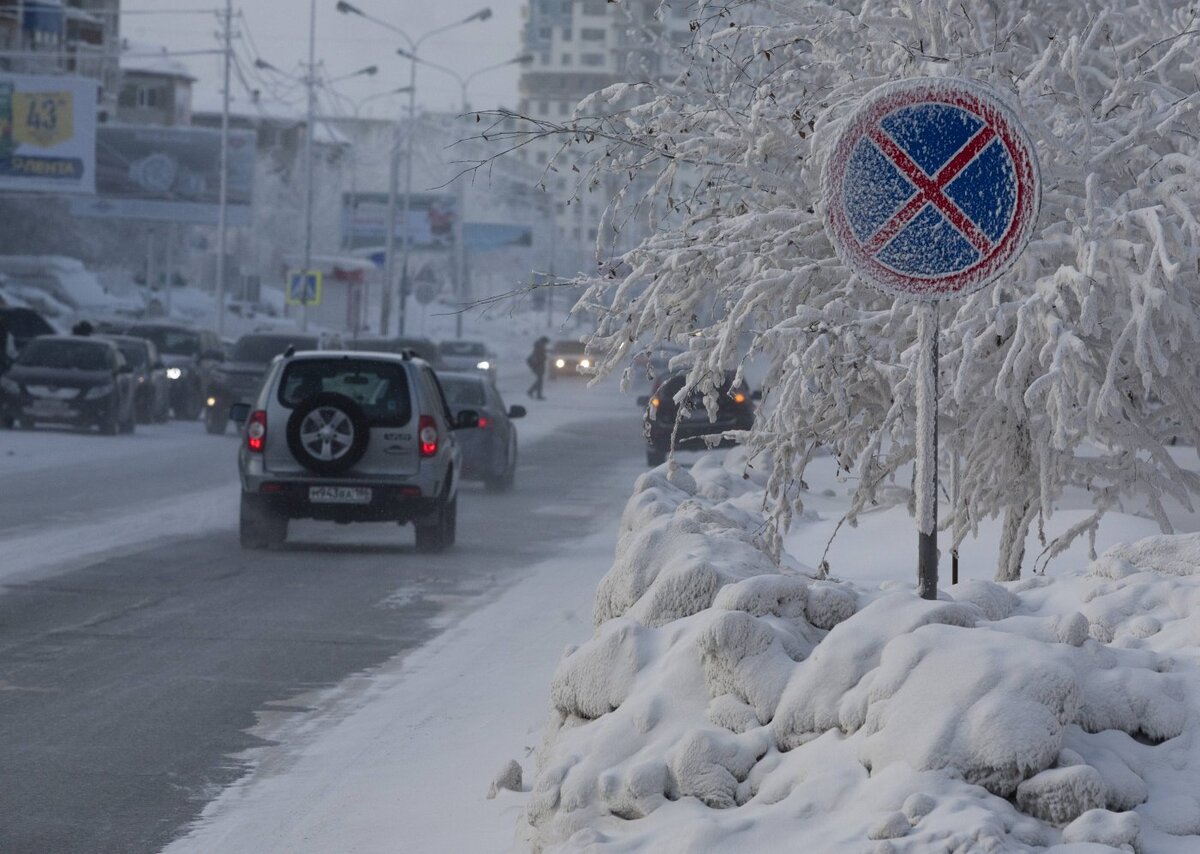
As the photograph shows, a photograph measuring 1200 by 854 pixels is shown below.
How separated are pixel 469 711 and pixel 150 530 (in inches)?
382

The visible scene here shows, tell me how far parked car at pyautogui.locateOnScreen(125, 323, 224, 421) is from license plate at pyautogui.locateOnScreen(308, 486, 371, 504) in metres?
18.8

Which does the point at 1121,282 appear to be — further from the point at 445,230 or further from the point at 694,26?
the point at 445,230

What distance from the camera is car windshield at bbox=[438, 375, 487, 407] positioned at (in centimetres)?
2620

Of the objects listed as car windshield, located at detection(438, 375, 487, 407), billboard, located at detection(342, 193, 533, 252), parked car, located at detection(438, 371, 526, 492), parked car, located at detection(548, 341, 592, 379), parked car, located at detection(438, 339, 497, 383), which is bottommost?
parked car, located at detection(548, 341, 592, 379)

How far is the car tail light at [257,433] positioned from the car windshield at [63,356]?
1689cm

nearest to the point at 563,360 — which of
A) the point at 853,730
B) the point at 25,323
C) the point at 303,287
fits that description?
the point at 303,287

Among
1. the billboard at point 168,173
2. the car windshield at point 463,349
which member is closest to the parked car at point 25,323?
the car windshield at point 463,349

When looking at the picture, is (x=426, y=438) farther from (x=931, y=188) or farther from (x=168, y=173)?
(x=168, y=173)

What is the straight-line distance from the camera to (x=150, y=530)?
1850 centimetres

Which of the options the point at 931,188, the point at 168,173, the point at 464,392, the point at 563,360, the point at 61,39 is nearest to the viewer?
the point at 931,188

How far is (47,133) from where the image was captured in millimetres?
69125

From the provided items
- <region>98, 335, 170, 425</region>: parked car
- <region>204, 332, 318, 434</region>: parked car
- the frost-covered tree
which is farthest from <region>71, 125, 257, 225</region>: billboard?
the frost-covered tree

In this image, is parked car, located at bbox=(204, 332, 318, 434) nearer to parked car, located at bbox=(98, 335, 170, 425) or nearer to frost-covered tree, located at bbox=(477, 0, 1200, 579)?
parked car, located at bbox=(98, 335, 170, 425)

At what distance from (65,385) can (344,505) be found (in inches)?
676
